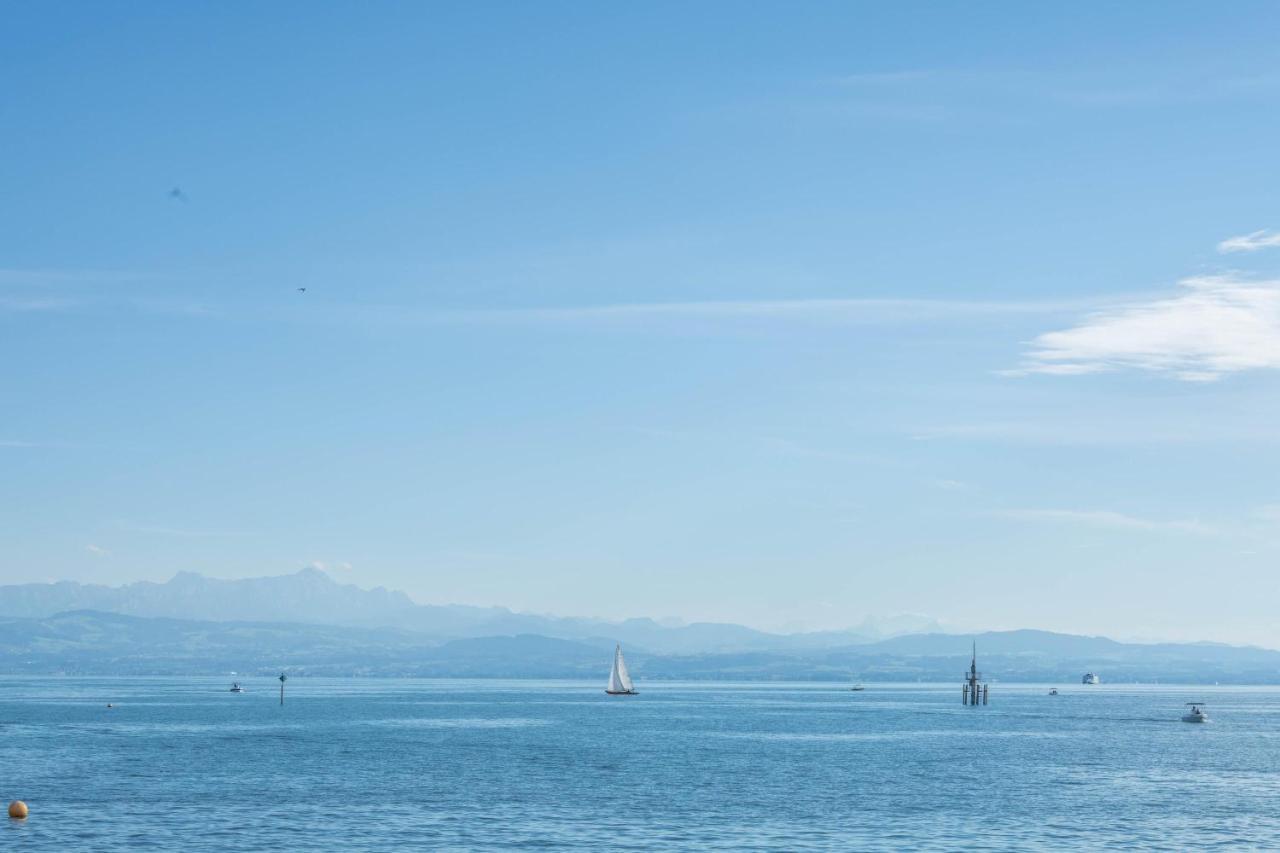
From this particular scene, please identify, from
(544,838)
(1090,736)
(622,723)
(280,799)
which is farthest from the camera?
(622,723)

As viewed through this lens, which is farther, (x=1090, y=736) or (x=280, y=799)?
(x=1090, y=736)

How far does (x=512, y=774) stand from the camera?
101562mm

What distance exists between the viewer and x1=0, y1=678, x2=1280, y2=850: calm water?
68.4 metres

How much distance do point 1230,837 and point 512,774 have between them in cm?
4994

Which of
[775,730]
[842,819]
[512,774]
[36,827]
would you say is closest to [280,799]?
[36,827]

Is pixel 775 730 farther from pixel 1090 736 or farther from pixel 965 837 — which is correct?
pixel 965 837

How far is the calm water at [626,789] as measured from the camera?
68.4m

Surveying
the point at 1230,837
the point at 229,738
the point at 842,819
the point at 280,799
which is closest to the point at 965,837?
the point at 842,819

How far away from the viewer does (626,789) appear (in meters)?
90.9

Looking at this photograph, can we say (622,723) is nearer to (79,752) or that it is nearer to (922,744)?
(922,744)

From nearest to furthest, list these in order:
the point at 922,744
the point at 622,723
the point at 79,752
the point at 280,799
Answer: the point at 280,799, the point at 79,752, the point at 922,744, the point at 622,723

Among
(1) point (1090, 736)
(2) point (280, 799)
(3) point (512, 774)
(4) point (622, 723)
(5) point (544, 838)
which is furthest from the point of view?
(4) point (622, 723)

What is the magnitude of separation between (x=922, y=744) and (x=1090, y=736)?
1169 inches

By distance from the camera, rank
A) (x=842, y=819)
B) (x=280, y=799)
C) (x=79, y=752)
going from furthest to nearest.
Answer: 1. (x=79, y=752)
2. (x=280, y=799)
3. (x=842, y=819)
